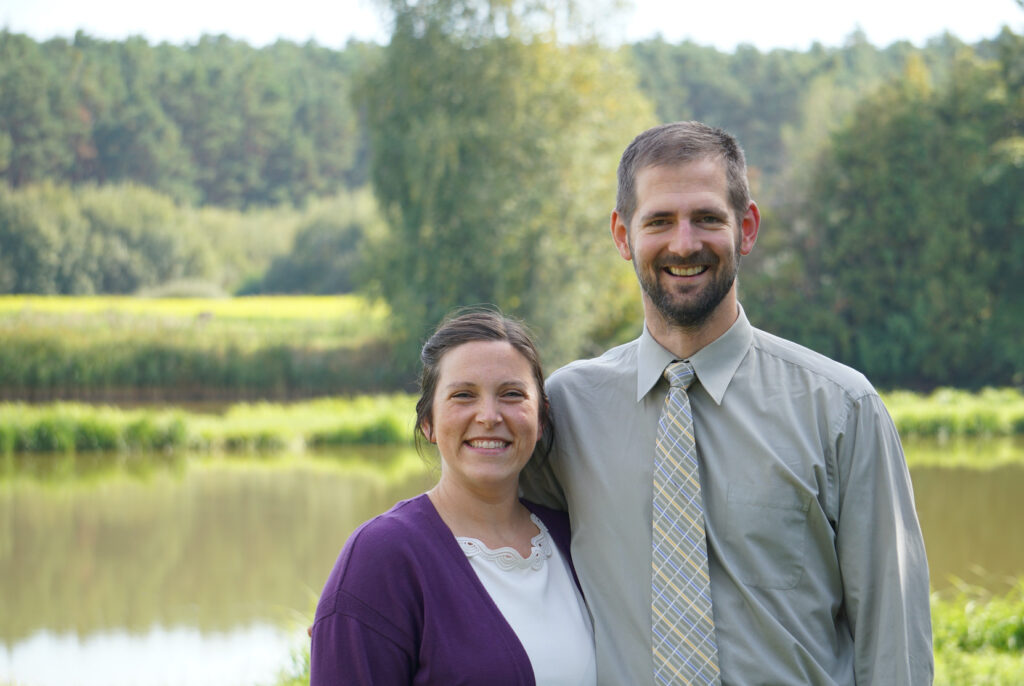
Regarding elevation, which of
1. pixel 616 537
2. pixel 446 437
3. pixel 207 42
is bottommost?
pixel 616 537

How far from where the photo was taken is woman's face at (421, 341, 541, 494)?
2102 mm

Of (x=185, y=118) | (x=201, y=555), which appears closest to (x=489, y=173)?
(x=201, y=555)

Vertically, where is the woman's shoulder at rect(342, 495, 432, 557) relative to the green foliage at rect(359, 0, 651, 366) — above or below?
below

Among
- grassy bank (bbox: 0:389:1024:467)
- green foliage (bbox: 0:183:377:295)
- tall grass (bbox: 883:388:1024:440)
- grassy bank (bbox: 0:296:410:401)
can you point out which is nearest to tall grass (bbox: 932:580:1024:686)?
grassy bank (bbox: 0:389:1024:467)

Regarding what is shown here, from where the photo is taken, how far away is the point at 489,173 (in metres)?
19.0

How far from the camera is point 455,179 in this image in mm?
19094

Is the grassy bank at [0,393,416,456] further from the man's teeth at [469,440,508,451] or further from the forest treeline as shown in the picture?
the man's teeth at [469,440,508,451]

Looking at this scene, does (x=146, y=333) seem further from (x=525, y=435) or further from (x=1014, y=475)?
(x=525, y=435)

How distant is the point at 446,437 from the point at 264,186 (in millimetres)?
37824

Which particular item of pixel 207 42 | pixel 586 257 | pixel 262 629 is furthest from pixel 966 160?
pixel 207 42

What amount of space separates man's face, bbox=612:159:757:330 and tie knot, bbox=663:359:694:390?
0.09 metres

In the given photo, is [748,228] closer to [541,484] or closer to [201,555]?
[541,484]

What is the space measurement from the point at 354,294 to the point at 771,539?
22.6 metres

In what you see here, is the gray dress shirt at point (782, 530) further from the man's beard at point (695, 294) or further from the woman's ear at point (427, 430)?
the woman's ear at point (427, 430)
